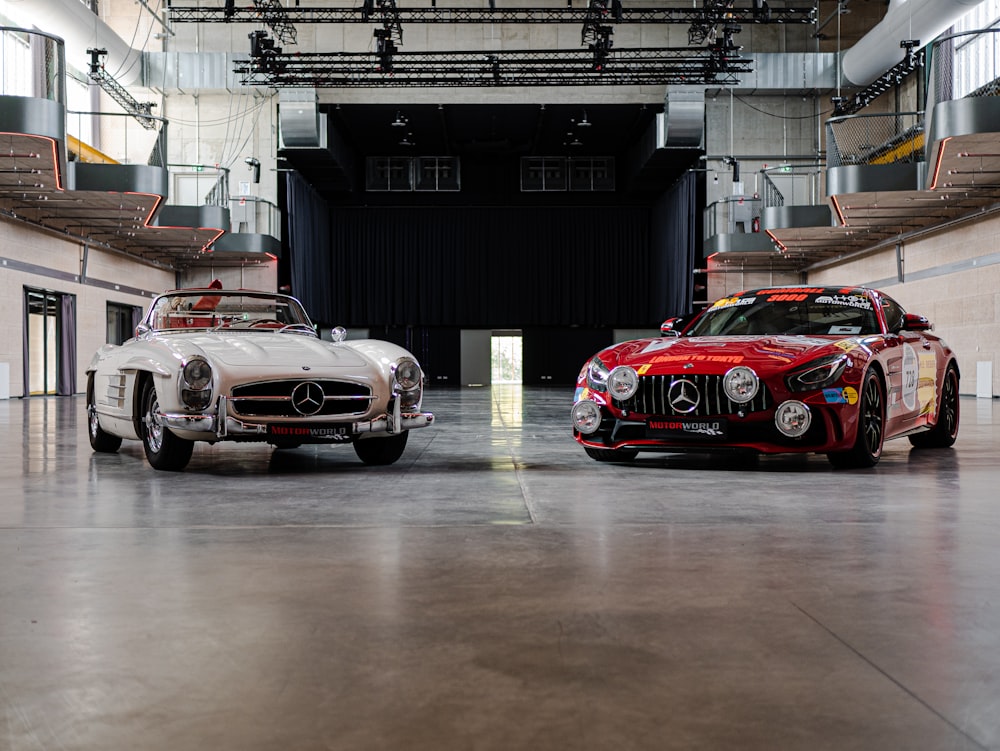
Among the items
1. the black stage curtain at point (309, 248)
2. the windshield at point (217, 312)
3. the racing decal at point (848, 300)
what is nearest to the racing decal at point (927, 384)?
the racing decal at point (848, 300)

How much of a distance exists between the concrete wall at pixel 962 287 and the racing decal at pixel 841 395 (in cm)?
1549

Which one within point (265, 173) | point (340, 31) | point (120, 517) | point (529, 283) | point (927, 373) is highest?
point (340, 31)

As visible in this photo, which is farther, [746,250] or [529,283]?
[529,283]

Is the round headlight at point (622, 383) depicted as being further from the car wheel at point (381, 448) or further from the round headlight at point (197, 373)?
the round headlight at point (197, 373)

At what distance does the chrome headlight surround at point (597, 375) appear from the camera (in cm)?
651

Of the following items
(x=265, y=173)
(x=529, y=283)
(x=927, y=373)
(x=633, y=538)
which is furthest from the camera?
(x=529, y=283)

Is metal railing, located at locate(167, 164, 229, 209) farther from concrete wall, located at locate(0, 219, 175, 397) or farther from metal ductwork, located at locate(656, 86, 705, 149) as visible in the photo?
metal ductwork, located at locate(656, 86, 705, 149)

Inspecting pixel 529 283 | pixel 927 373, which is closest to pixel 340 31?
pixel 529 283

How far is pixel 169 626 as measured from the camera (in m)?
2.54

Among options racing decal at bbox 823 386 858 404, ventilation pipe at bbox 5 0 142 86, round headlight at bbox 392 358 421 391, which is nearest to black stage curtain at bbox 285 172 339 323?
ventilation pipe at bbox 5 0 142 86

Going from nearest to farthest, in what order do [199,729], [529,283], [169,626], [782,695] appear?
1. [199,729]
2. [782,695]
3. [169,626]
4. [529,283]

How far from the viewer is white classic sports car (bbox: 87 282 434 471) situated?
6000 mm

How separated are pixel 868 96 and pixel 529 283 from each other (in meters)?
15.4

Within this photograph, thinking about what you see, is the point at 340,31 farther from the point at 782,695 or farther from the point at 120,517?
the point at 782,695
